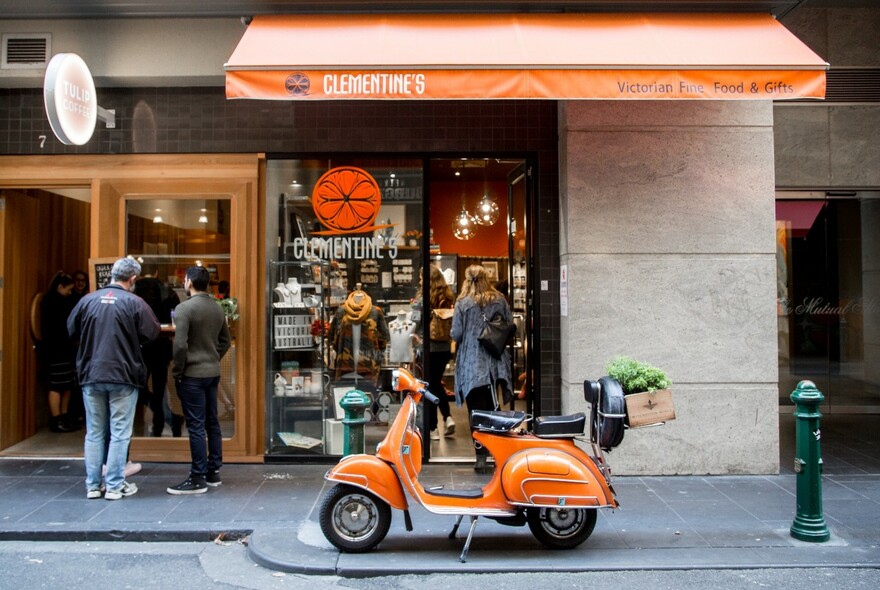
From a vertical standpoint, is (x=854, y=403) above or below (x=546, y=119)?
below

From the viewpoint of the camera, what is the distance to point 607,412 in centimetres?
500

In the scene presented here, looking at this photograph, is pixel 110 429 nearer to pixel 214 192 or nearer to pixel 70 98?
pixel 214 192

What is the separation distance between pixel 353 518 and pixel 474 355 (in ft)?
8.49

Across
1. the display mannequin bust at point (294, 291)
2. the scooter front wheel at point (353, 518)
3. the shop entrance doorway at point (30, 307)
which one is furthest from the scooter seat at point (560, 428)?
the shop entrance doorway at point (30, 307)

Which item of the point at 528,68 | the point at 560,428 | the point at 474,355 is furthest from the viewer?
the point at 474,355

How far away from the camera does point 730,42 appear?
6535mm

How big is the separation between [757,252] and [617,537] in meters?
3.35

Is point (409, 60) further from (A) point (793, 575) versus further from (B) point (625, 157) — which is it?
(A) point (793, 575)

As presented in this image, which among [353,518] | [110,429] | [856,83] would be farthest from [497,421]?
[856,83]

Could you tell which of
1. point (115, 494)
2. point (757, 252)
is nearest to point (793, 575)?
point (757, 252)

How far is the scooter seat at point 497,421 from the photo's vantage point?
5.05 m

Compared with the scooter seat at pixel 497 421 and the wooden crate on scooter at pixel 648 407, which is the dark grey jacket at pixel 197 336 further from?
the wooden crate on scooter at pixel 648 407

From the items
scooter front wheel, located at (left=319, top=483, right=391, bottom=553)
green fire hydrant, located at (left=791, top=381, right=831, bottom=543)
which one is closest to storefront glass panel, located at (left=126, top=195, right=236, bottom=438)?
scooter front wheel, located at (left=319, top=483, right=391, bottom=553)

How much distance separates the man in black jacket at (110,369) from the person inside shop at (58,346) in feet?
8.54
